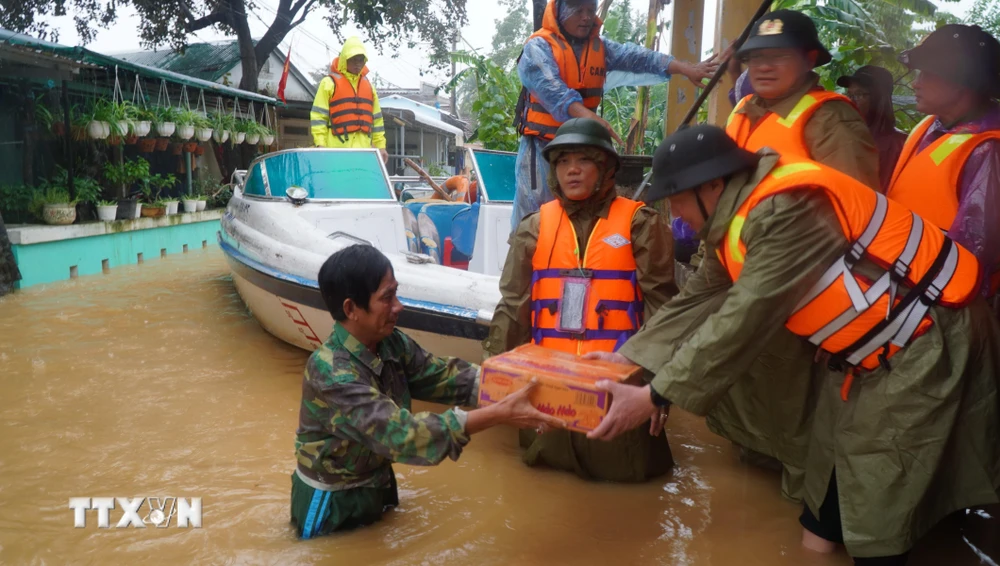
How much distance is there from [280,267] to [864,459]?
4.10m

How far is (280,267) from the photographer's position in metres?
5.34

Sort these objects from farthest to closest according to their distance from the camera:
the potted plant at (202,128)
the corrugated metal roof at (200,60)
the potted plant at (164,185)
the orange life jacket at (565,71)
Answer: the corrugated metal roof at (200,60)
the potted plant at (202,128)
the potted plant at (164,185)
the orange life jacket at (565,71)

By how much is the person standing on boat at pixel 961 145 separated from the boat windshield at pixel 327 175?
13.6 ft

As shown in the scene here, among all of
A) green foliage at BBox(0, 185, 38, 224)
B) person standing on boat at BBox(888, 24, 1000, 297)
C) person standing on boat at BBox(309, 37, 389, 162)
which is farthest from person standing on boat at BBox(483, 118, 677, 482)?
green foliage at BBox(0, 185, 38, 224)

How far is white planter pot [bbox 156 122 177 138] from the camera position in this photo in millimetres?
11156

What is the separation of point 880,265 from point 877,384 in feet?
1.29

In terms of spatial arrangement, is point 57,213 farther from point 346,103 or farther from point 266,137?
point 266,137

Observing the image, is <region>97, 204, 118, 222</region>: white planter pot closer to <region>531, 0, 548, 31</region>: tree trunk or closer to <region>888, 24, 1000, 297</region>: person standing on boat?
<region>531, 0, 548, 31</region>: tree trunk

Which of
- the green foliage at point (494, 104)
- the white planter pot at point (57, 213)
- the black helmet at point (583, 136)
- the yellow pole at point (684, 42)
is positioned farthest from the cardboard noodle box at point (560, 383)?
the green foliage at point (494, 104)

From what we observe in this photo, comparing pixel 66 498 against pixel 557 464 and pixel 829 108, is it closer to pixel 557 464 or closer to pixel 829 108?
pixel 557 464

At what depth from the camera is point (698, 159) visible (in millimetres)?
2406

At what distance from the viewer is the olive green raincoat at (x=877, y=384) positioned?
2.25 metres

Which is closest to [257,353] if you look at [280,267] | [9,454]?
[280,267]

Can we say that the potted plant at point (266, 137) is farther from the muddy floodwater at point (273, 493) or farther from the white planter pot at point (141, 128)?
the muddy floodwater at point (273, 493)
